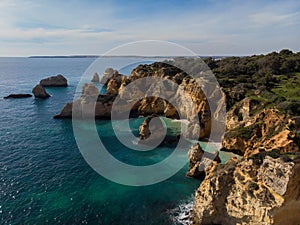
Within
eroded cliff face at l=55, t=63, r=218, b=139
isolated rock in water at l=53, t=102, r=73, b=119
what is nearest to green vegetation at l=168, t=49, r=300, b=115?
eroded cliff face at l=55, t=63, r=218, b=139

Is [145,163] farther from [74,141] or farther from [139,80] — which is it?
[139,80]

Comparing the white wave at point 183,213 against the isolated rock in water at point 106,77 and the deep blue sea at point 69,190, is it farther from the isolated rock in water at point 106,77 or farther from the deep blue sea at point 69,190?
the isolated rock in water at point 106,77

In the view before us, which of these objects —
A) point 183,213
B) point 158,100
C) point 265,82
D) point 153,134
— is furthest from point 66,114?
point 265,82

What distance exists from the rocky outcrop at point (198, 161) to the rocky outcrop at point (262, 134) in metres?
4.38

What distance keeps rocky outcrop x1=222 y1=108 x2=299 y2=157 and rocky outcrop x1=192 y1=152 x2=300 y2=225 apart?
20.1 feet

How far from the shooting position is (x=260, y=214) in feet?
59.7

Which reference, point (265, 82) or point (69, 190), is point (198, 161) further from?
point (265, 82)

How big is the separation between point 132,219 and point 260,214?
10255 millimetres

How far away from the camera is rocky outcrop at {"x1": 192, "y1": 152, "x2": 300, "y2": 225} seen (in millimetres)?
17625

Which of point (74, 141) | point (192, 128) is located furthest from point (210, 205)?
point (74, 141)

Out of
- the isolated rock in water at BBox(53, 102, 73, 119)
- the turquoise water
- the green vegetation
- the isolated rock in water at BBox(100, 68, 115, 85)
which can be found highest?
the green vegetation

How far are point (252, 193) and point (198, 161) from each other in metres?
11.1

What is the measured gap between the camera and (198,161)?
2972 cm

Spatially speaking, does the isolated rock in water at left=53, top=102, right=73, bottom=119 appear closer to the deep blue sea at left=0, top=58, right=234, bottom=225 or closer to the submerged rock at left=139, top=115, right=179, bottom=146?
the deep blue sea at left=0, top=58, right=234, bottom=225
